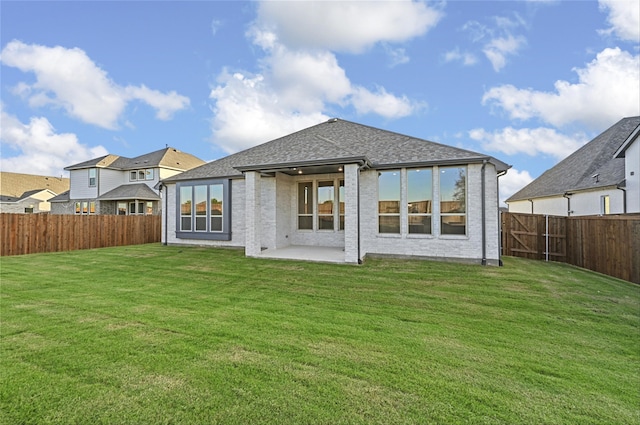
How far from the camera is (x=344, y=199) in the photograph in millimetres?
A: 11578

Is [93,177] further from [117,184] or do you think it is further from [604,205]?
[604,205]

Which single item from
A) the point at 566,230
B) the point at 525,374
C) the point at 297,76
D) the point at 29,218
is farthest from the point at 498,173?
the point at 29,218

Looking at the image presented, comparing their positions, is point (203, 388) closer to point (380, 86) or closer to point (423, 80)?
point (423, 80)

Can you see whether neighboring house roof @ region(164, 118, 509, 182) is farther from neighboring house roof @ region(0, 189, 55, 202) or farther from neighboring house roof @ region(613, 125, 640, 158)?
neighboring house roof @ region(0, 189, 55, 202)

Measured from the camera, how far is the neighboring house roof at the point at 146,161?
1052 inches

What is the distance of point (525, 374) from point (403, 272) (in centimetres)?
524

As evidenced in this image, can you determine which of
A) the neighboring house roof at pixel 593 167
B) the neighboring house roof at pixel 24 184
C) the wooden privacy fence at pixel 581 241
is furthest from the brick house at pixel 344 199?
the neighboring house roof at pixel 24 184

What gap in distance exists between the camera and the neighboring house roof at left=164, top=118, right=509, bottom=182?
32.1 ft

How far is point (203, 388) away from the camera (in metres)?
2.76

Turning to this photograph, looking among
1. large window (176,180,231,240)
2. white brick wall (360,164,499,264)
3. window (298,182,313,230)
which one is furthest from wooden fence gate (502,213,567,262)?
large window (176,180,231,240)

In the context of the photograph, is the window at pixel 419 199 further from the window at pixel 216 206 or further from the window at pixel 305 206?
the window at pixel 216 206

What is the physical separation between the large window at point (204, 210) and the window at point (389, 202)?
22.7 ft

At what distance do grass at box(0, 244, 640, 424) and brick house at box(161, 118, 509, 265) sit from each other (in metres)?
2.76

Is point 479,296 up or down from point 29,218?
down
